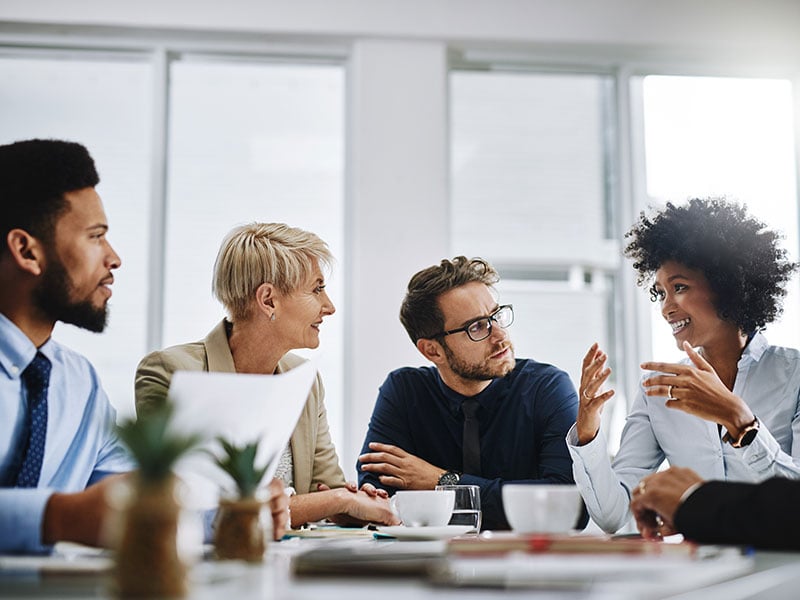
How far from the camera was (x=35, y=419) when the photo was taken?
5.09ft

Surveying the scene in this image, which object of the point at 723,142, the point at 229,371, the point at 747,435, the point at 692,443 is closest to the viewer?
the point at 747,435

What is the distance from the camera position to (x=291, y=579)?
36.0 inches

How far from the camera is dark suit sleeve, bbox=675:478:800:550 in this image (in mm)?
1182

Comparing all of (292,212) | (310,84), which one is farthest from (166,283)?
→ (310,84)

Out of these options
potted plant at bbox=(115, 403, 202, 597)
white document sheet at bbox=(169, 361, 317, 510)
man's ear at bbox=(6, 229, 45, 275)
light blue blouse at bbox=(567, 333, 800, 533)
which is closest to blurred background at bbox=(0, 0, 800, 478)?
light blue blouse at bbox=(567, 333, 800, 533)

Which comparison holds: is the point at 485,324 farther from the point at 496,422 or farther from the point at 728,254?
the point at 728,254

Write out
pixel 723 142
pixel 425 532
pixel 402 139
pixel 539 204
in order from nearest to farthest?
pixel 425 532 < pixel 402 139 < pixel 539 204 < pixel 723 142

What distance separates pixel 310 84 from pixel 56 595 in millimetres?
3313

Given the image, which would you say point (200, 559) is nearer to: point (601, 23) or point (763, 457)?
point (763, 457)

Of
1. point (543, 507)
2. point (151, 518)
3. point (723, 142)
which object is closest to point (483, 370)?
point (543, 507)

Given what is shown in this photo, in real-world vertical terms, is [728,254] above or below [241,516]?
above

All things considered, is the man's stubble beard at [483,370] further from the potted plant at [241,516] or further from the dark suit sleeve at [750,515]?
the potted plant at [241,516]

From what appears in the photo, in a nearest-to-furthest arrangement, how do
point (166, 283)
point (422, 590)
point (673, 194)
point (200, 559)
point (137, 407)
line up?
point (422, 590) < point (200, 559) < point (137, 407) < point (166, 283) < point (673, 194)

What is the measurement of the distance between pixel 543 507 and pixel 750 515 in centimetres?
27
